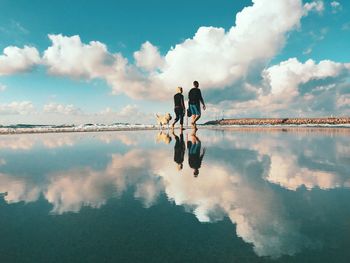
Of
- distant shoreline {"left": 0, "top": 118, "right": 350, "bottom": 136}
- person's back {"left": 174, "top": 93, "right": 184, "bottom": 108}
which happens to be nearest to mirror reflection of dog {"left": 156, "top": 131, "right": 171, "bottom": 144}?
person's back {"left": 174, "top": 93, "right": 184, "bottom": 108}

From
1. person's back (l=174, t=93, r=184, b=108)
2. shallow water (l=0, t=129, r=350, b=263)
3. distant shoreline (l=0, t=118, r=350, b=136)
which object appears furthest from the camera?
distant shoreline (l=0, t=118, r=350, b=136)

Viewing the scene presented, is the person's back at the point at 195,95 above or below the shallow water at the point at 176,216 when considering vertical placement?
above

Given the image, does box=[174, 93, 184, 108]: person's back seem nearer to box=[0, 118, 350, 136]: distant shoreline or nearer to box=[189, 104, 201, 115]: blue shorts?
box=[189, 104, 201, 115]: blue shorts

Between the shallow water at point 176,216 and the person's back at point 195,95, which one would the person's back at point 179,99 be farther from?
the shallow water at point 176,216

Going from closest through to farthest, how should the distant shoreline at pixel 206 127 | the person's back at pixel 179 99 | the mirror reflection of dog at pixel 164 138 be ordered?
1. the mirror reflection of dog at pixel 164 138
2. the person's back at pixel 179 99
3. the distant shoreline at pixel 206 127

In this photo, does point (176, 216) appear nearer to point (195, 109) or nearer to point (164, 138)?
point (164, 138)

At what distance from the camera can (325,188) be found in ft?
14.0

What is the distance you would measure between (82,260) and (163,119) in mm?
30858

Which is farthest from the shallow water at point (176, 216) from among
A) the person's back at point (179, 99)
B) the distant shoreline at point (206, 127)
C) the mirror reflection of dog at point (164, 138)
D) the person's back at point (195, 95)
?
the distant shoreline at point (206, 127)

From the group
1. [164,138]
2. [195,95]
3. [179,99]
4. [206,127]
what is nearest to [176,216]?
[164,138]

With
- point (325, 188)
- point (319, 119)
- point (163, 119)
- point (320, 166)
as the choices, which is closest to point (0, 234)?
point (325, 188)

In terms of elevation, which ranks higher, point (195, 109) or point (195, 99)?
point (195, 99)

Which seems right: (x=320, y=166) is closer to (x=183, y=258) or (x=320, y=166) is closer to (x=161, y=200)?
(x=161, y=200)

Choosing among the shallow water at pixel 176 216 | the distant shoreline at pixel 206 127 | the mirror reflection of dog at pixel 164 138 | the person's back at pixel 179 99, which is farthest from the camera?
the distant shoreline at pixel 206 127
